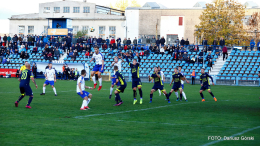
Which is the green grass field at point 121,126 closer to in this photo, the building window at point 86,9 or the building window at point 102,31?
Result: the building window at point 102,31

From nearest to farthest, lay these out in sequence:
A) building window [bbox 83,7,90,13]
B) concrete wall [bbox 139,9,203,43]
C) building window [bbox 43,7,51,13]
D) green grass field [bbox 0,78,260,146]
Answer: green grass field [bbox 0,78,260,146]
concrete wall [bbox 139,9,203,43]
building window [bbox 83,7,90,13]
building window [bbox 43,7,51,13]

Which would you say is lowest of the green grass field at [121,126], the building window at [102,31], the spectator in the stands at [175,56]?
the green grass field at [121,126]

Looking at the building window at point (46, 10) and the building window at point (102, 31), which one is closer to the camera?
the building window at point (102, 31)

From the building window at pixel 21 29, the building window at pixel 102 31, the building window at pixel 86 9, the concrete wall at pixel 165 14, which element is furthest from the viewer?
the building window at pixel 21 29

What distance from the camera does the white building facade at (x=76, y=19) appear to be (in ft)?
249

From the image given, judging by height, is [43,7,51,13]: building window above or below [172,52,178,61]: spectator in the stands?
above

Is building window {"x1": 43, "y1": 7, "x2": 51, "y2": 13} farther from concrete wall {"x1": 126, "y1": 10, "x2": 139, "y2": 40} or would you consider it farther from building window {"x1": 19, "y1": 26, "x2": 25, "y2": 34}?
concrete wall {"x1": 126, "y1": 10, "x2": 139, "y2": 40}

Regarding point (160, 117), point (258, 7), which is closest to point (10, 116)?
point (160, 117)

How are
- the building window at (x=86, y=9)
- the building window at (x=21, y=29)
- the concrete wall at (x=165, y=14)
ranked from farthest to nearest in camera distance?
the building window at (x=21, y=29) → the building window at (x=86, y=9) → the concrete wall at (x=165, y=14)

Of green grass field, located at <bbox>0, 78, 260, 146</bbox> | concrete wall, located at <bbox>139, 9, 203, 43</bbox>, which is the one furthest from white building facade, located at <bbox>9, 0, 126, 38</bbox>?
green grass field, located at <bbox>0, 78, 260, 146</bbox>

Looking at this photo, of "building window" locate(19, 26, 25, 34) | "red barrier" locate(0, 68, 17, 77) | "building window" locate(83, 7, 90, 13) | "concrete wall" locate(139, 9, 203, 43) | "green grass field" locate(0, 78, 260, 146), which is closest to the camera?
"green grass field" locate(0, 78, 260, 146)

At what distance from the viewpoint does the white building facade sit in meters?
75.8

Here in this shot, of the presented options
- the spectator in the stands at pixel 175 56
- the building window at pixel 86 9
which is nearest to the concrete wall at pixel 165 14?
the building window at pixel 86 9

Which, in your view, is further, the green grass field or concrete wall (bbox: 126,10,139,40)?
concrete wall (bbox: 126,10,139,40)
